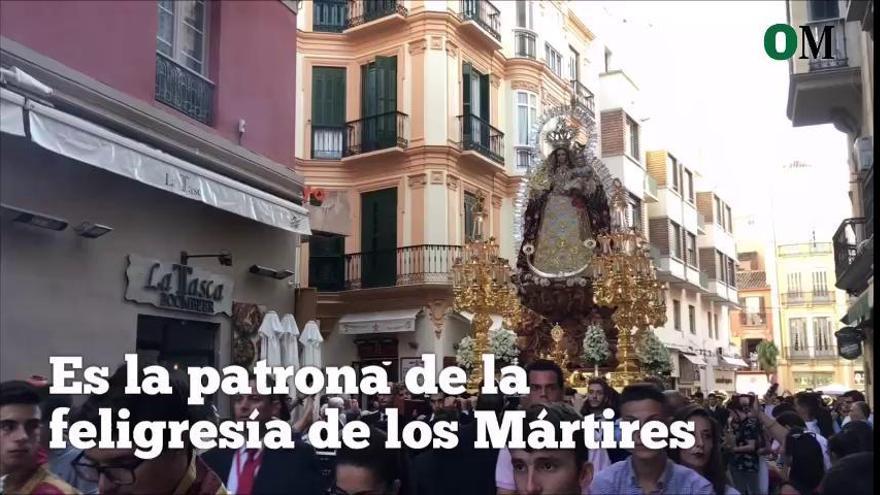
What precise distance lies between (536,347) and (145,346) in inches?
188

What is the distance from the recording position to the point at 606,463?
3699mm

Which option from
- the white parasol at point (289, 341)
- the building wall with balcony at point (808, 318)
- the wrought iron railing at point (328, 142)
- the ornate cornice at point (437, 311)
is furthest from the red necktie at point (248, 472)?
the building wall with balcony at point (808, 318)

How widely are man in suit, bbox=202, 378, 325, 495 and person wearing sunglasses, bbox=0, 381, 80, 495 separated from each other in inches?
21.2

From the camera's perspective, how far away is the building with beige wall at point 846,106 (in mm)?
10496

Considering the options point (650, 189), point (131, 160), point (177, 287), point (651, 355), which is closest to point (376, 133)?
point (651, 355)

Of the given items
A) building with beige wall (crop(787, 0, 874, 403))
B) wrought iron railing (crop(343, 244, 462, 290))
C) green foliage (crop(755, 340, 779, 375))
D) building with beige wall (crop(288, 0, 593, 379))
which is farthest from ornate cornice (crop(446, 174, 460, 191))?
green foliage (crop(755, 340, 779, 375))

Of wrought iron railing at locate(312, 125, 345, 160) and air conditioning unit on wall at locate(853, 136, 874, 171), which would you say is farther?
wrought iron railing at locate(312, 125, 345, 160)

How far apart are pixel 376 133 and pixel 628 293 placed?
8.72m

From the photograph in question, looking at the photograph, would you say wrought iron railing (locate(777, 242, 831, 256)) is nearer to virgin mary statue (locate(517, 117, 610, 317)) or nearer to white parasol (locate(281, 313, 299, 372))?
virgin mary statue (locate(517, 117, 610, 317))

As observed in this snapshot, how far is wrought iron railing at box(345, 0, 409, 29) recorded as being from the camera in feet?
54.5

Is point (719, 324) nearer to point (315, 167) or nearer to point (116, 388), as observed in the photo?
point (315, 167)

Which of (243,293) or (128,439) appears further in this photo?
(243,293)

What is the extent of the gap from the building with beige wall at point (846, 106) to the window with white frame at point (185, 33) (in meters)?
6.79

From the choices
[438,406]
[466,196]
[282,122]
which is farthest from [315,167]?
[438,406]
